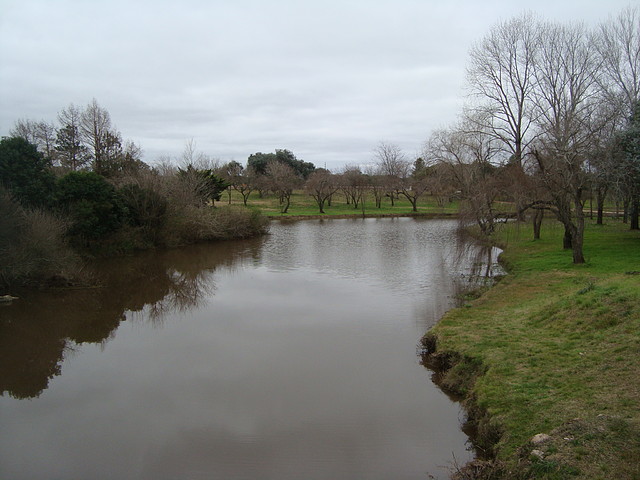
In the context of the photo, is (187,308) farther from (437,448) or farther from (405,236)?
(405,236)

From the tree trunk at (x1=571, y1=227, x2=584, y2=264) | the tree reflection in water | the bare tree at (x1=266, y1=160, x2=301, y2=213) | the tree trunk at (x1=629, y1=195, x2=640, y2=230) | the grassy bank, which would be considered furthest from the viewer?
the bare tree at (x1=266, y1=160, x2=301, y2=213)

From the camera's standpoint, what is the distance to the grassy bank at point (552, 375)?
4789mm

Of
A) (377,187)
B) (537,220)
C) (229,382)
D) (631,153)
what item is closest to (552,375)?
(229,382)

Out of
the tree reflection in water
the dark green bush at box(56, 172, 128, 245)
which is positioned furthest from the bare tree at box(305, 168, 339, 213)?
the dark green bush at box(56, 172, 128, 245)

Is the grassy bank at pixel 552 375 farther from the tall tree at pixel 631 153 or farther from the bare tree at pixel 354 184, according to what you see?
the bare tree at pixel 354 184

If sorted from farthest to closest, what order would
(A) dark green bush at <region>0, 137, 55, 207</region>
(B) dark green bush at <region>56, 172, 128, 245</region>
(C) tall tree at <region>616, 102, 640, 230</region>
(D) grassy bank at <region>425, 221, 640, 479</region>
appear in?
(B) dark green bush at <region>56, 172, 128, 245</region> → (A) dark green bush at <region>0, 137, 55, 207</region> → (C) tall tree at <region>616, 102, 640, 230</region> → (D) grassy bank at <region>425, 221, 640, 479</region>

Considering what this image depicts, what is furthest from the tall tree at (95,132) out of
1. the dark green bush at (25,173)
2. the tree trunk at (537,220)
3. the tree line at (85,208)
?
the tree trunk at (537,220)

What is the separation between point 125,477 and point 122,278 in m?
14.8

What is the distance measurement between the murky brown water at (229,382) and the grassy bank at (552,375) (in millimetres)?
745

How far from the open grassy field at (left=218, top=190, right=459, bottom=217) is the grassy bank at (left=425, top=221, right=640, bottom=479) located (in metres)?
38.2

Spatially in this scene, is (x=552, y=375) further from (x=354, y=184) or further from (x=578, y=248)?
(x=354, y=184)

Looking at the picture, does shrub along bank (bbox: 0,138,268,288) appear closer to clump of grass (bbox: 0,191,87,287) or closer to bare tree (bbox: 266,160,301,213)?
clump of grass (bbox: 0,191,87,287)

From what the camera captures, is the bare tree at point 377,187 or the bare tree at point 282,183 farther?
the bare tree at point 377,187

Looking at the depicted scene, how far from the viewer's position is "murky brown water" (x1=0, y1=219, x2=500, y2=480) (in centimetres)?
639
